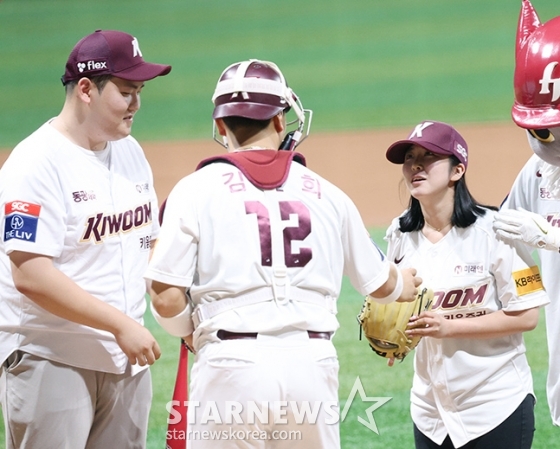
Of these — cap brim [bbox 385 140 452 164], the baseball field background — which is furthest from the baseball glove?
the baseball field background

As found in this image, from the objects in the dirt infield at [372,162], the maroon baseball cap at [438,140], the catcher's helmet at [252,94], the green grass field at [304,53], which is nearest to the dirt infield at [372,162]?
the dirt infield at [372,162]

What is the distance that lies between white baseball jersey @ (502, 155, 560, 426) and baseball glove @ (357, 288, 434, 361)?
2.40ft

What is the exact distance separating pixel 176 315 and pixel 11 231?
0.73m

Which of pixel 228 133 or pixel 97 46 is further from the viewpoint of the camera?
pixel 97 46

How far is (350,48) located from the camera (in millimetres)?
23469

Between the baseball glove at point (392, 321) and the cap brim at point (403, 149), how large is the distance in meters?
0.63

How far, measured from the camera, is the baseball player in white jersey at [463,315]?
357 cm

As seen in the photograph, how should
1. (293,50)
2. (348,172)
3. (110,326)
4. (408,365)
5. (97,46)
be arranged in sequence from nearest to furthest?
(110,326) → (97,46) → (408,365) → (348,172) → (293,50)

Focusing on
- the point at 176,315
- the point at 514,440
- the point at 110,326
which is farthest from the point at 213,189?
the point at 514,440

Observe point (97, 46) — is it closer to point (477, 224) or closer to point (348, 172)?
point (477, 224)

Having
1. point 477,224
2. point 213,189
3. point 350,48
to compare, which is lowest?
point 350,48

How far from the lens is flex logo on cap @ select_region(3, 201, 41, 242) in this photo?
313 cm

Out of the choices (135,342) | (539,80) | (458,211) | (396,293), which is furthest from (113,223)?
(539,80)
